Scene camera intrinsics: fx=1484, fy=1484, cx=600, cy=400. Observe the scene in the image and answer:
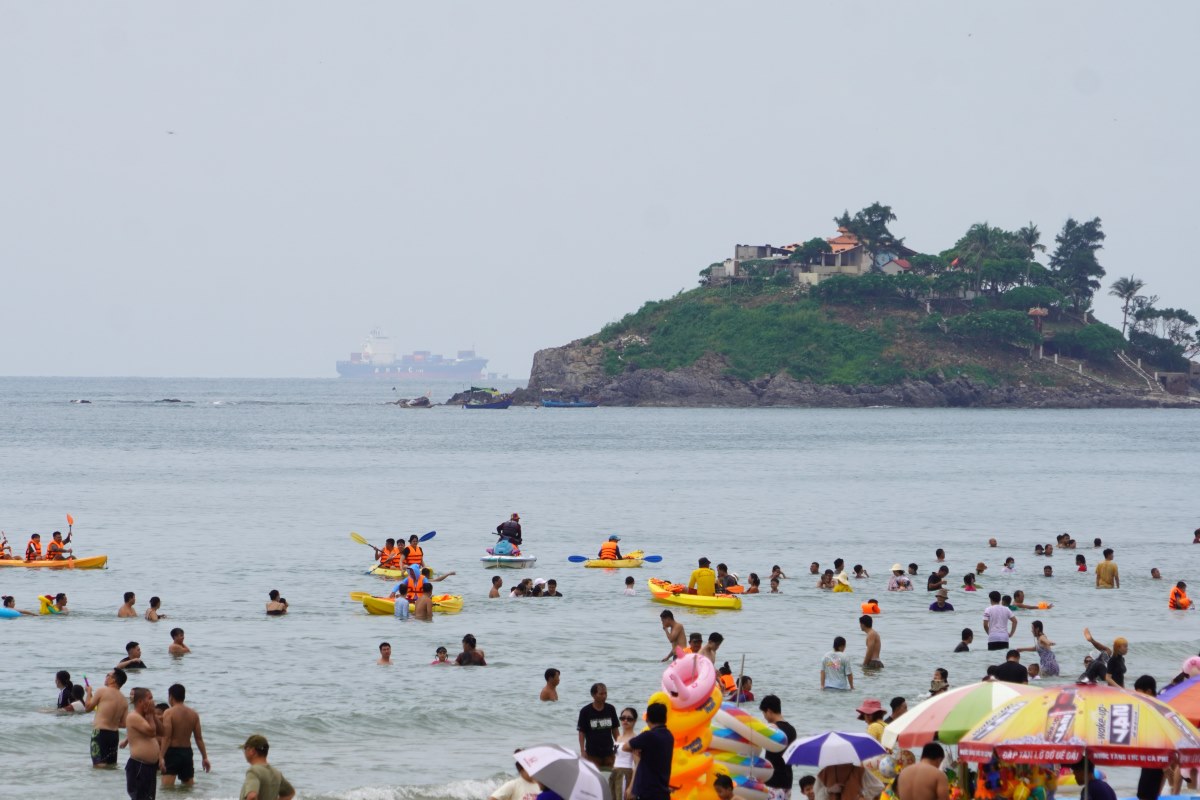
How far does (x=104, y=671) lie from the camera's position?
25.5m

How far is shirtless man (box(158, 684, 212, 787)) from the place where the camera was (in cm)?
1628

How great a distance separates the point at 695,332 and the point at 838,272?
1771 centimetres

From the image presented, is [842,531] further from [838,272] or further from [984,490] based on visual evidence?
[838,272]

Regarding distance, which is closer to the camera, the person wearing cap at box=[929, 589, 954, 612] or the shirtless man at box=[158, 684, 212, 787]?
the shirtless man at box=[158, 684, 212, 787]

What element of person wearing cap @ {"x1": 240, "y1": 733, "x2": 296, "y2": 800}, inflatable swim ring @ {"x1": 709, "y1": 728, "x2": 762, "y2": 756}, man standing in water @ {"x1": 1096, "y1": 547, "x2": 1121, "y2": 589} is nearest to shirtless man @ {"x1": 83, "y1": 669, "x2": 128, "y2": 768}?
person wearing cap @ {"x1": 240, "y1": 733, "x2": 296, "y2": 800}

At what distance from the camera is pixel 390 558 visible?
127 feet

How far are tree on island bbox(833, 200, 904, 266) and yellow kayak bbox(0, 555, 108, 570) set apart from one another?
435 ft

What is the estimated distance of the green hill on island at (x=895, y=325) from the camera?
6171 inches

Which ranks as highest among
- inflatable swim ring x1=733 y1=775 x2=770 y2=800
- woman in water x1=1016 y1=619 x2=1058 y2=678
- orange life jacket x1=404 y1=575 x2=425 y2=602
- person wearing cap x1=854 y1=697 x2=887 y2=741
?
person wearing cap x1=854 y1=697 x2=887 y2=741

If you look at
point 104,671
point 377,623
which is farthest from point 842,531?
point 104,671

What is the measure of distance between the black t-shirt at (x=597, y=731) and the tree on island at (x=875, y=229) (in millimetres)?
153032

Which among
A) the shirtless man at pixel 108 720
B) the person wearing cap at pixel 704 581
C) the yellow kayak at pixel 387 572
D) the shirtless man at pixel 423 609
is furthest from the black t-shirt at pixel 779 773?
the yellow kayak at pixel 387 572

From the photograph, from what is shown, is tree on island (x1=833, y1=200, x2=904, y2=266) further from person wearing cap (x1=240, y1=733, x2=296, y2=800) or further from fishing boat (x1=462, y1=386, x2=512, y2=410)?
person wearing cap (x1=240, y1=733, x2=296, y2=800)

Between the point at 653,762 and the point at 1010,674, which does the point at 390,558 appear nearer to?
the point at 1010,674
